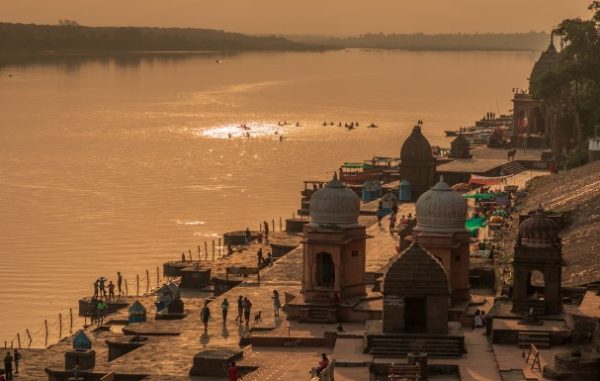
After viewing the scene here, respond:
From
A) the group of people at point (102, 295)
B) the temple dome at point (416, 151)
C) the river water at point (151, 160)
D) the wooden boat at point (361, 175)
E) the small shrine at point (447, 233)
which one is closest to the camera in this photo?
the small shrine at point (447, 233)

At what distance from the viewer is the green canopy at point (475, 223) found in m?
44.8

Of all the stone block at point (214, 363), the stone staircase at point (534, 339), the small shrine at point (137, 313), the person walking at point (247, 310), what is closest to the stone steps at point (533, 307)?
the stone staircase at point (534, 339)

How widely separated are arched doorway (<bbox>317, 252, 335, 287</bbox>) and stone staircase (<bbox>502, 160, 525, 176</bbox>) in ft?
103

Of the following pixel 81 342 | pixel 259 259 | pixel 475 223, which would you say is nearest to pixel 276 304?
pixel 81 342

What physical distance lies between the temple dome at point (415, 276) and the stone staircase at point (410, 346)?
2.84 ft

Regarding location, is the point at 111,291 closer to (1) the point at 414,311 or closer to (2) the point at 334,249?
(2) the point at 334,249

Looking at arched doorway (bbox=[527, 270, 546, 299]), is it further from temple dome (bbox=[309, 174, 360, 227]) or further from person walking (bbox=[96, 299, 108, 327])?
person walking (bbox=[96, 299, 108, 327])

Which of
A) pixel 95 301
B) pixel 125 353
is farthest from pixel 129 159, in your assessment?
pixel 125 353

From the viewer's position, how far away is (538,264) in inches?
1210

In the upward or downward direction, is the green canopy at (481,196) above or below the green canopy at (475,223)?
above

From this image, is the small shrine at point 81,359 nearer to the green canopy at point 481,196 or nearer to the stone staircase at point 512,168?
the green canopy at point 481,196

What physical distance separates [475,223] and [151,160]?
42872 mm

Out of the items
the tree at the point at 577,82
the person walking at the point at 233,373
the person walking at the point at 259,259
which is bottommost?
the person walking at the point at 259,259

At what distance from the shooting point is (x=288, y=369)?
2842cm
